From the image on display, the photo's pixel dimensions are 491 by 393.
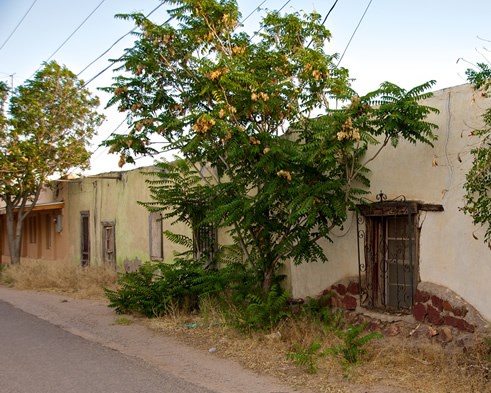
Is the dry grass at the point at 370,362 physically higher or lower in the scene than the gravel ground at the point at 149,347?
higher

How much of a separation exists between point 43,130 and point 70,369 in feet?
42.8

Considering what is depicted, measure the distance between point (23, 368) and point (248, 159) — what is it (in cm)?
406

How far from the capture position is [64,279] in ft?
54.8

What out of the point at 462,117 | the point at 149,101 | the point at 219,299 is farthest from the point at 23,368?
the point at 462,117

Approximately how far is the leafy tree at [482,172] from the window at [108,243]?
12882mm

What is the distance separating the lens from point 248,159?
8586 mm

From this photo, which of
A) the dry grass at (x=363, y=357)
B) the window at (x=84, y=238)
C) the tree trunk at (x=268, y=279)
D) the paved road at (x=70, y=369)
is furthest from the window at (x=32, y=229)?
the tree trunk at (x=268, y=279)

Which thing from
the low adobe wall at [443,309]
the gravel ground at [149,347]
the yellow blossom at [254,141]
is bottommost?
the gravel ground at [149,347]

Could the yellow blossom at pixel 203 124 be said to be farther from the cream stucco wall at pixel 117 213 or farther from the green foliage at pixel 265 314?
the cream stucco wall at pixel 117 213

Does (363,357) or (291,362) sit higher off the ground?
(363,357)

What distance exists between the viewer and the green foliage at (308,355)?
6766 millimetres

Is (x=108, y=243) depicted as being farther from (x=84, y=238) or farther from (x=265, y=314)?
(x=265, y=314)

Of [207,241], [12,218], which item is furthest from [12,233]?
[207,241]

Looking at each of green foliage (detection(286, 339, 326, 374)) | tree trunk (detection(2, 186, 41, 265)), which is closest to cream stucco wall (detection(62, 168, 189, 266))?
tree trunk (detection(2, 186, 41, 265))
